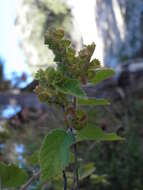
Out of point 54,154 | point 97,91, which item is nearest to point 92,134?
point 54,154

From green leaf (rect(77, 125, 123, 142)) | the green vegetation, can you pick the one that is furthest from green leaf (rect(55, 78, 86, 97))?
green leaf (rect(77, 125, 123, 142))

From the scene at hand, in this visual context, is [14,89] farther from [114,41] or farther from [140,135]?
[140,135]

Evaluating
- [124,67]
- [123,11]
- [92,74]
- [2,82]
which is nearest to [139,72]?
[124,67]

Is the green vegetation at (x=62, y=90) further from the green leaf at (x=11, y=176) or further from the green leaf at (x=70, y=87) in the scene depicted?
the green leaf at (x=11, y=176)

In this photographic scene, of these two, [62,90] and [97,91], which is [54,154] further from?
[97,91]

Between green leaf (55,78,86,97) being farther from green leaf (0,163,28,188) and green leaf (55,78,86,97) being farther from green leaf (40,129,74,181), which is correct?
green leaf (0,163,28,188)

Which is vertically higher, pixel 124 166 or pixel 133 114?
pixel 133 114
